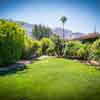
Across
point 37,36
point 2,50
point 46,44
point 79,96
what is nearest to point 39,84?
point 79,96

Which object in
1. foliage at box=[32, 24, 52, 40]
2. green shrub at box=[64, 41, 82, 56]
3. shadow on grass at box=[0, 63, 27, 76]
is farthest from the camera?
foliage at box=[32, 24, 52, 40]

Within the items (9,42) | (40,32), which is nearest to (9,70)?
(9,42)

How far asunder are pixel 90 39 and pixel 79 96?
25122mm

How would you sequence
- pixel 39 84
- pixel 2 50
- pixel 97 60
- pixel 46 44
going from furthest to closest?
pixel 46 44
pixel 97 60
pixel 2 50
pixel 39 84

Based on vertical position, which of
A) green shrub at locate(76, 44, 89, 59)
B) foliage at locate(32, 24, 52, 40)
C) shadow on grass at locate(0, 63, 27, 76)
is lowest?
shadow on grass at locate(0, 63, 27, 76)

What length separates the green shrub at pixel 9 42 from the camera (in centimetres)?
1338

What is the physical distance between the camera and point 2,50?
43.8ft

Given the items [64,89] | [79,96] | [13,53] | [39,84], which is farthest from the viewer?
[13,53]

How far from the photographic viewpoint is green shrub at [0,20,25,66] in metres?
13.4

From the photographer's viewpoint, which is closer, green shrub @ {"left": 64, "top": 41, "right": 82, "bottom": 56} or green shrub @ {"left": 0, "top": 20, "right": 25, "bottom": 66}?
green shrub @ {"left": 0, "top": 20, "right": 25, "bottom": 66}

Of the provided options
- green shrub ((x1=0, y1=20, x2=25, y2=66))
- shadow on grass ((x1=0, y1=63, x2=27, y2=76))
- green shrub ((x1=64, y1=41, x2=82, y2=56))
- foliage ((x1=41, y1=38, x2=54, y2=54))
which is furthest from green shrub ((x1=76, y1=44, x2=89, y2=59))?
foliage ((x1=41, y1=38, x2=54, y2=54))

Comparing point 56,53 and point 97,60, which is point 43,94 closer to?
point 97,60

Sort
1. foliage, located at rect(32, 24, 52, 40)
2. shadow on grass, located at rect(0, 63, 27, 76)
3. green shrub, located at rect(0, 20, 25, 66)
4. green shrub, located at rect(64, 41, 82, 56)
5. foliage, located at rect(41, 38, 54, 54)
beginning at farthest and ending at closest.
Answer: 1. foliage, located at rect(32, 24, 52, 40)
2. foliage, located at rect(41, 38, 54, 54)
3. green shrub, located at rect(64, 41, 82, 56)
4. green shrub, located at rect(0, 20, 25, 66)
5. shadow on grass, located at rect(0, 63, 27, 76)

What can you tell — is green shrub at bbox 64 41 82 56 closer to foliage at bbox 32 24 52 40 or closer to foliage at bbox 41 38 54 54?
foliage at bbox 41 38 54 54
